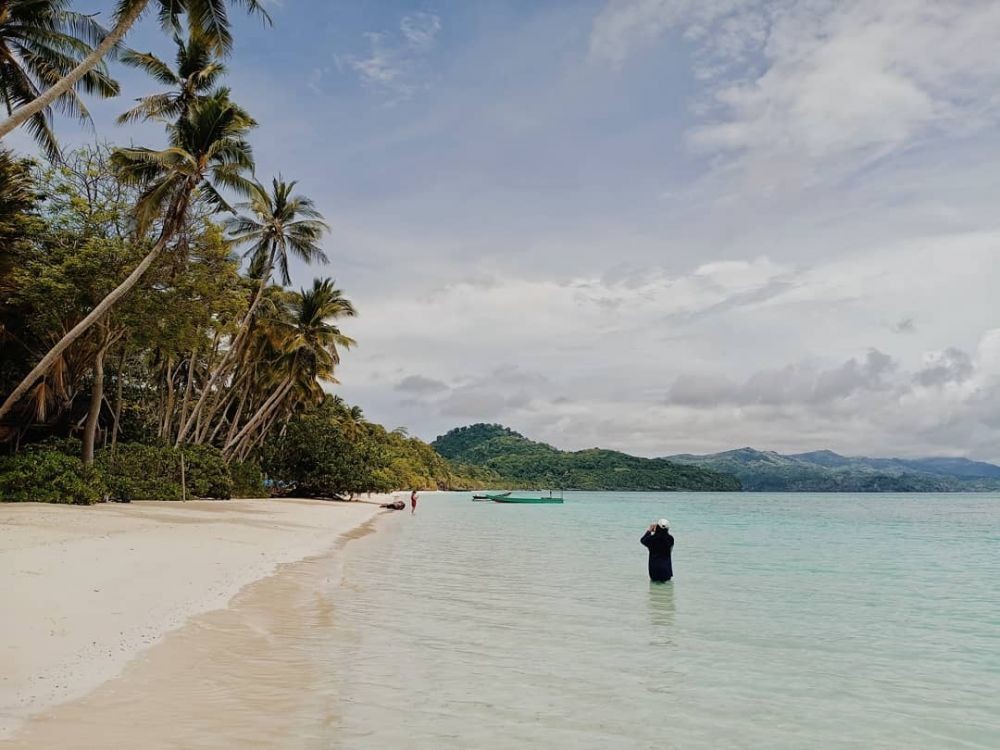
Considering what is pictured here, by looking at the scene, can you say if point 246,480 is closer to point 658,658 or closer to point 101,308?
point 101,308

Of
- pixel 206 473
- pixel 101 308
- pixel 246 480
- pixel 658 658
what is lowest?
pixel 658 658

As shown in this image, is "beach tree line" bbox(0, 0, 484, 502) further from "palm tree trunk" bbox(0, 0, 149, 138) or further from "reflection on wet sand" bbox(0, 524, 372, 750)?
"reflection on wet sand" bbox(0, 524, 372, 750)

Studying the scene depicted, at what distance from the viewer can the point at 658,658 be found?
7.48m

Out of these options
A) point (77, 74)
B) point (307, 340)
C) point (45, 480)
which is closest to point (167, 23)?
point (77, 74)

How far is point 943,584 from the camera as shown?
14.9 meters

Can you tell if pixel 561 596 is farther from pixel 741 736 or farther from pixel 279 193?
pixel 279 193

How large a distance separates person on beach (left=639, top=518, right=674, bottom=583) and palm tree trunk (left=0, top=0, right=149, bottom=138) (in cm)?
1452

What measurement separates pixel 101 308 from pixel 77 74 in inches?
257

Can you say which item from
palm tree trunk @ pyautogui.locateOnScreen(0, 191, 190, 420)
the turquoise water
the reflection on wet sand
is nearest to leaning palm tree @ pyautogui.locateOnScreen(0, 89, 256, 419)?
palm tree trunk @ pyautogui.locateOnScreen(0, 191, 190, 420)

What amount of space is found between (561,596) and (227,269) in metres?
17.9

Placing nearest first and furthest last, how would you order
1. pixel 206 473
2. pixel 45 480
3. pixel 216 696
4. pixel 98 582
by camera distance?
pixel 216 696 → pixel 98 582 → pixel 45 480 → pixel 206 473

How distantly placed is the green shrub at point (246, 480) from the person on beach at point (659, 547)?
1118 inches

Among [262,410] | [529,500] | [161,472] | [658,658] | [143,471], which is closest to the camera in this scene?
[658,658]

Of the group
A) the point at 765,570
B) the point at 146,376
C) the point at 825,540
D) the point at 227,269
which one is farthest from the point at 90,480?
the point at 825,540
